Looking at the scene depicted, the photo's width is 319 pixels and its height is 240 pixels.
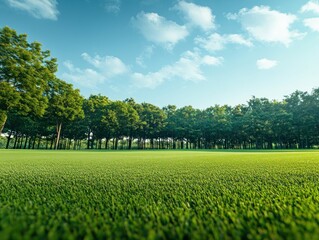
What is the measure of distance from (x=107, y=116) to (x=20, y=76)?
17.4 m

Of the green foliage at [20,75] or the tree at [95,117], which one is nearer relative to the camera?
the green foliage at [20,75]

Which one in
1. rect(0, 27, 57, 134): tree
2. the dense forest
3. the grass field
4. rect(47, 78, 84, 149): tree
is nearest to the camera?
the grass field

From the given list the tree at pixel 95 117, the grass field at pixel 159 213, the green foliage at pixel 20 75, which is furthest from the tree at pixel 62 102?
the grass field at pixel 159 213

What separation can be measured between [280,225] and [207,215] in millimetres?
327

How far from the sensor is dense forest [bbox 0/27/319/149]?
1870 centimetres

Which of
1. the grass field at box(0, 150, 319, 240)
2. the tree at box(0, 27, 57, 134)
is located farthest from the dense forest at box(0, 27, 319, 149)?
the grass field at box(0, 150, 319, 240)

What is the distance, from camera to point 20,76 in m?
18.6

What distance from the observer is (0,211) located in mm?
1039

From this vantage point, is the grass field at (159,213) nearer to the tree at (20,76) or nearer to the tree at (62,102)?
the tree at (20,76)

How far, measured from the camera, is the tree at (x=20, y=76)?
1744cm

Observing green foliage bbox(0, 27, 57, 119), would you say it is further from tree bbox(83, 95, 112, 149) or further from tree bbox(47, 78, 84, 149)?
tree bbox(83, 95, 112, 149)

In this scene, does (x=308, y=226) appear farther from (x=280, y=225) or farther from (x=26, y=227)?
(x=26, y=227)

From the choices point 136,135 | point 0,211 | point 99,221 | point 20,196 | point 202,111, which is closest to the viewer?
point 99,221

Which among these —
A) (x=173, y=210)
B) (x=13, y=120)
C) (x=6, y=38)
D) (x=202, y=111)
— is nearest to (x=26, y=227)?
(x=173, y=210)
